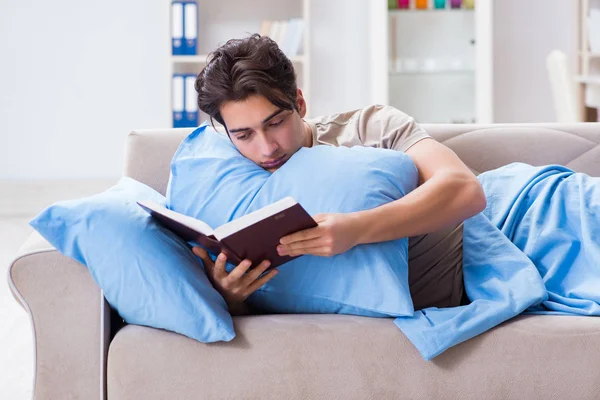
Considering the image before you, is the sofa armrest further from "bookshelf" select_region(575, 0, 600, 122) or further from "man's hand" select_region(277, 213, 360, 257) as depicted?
"bookshelf" select_region(575, 0, 600, 122)

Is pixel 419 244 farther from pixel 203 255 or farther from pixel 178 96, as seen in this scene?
pixel 178 96

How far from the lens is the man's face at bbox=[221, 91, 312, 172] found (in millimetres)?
1542

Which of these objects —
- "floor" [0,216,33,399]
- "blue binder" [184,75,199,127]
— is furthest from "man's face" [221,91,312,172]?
"blue binder" [184,75,199,127]

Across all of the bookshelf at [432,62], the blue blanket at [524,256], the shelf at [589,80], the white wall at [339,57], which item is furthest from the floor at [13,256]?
the shelf at [589,80]

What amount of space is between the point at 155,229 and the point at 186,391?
0.91ft

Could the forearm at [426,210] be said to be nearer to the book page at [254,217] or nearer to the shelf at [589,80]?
the book page at [254,217]

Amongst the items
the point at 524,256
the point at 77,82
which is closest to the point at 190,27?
the point at 77,82

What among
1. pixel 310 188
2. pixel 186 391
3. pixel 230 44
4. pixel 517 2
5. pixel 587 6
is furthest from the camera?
pixel 517 2

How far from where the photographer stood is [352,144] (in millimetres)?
1685

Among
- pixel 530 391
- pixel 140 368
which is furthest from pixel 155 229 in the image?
pixel 530 391

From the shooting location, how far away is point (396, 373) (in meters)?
1.31

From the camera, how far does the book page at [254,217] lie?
1190 millimetres

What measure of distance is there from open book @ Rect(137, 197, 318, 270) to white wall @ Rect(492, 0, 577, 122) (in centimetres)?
374

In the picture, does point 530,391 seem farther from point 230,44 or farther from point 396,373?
point 230,44
